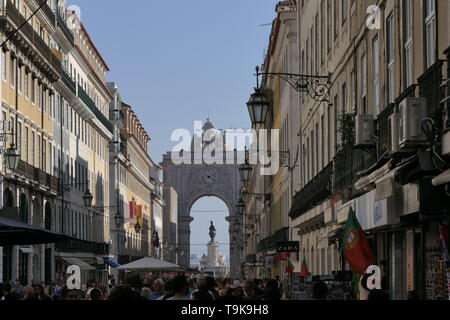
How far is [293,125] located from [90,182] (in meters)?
33.1

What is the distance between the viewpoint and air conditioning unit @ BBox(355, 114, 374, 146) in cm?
1775

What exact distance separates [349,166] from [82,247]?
4715 cm

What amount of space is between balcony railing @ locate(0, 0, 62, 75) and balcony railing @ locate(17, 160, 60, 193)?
16.9ft

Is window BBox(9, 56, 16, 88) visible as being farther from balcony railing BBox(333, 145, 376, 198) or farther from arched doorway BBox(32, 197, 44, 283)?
balcony railing BBox(333, 145, 376, 198)

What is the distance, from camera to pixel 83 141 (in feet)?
238

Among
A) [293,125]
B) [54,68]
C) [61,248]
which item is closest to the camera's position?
[293,125]

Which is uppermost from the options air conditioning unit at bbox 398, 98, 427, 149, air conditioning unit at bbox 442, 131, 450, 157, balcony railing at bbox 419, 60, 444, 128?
balcony railing at bbox 419, 60, 444, 128

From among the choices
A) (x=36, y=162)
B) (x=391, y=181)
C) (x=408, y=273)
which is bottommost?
(x=408, y=273)

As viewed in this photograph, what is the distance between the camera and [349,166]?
74.2 ft

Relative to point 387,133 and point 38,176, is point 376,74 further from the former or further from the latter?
point 38,176

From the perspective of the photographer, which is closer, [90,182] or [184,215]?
[90,182]

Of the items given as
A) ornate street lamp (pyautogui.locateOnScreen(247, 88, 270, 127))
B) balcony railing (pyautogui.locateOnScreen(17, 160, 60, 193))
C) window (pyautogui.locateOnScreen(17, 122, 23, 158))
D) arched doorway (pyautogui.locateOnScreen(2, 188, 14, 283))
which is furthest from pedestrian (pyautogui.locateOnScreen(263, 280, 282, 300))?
window (pyautogui.locateOnScreen(17, 122, 23, 158))

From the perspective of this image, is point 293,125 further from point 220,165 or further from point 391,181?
point 220,165
